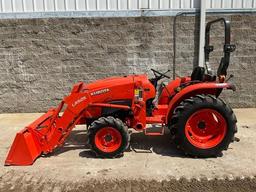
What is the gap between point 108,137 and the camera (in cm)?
481

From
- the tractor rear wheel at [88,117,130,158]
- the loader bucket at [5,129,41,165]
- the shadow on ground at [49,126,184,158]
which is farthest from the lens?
the shadow on ground at [49,126,184,158]

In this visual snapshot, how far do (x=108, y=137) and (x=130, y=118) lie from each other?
45 cm

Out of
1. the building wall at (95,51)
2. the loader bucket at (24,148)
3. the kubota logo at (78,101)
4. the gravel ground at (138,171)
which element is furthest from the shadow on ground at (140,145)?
the building wall at (95,51)

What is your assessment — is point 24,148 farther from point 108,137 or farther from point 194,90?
point 194,90

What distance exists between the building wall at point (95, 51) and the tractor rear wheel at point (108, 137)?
2905 mm

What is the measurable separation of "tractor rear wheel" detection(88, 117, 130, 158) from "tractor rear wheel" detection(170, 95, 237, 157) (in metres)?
0.69

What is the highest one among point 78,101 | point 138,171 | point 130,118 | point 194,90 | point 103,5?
point 103,5

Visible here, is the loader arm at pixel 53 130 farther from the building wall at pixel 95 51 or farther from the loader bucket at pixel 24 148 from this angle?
the building wall at pixel 95 51

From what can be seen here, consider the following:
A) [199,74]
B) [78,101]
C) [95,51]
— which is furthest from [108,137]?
[95,51]

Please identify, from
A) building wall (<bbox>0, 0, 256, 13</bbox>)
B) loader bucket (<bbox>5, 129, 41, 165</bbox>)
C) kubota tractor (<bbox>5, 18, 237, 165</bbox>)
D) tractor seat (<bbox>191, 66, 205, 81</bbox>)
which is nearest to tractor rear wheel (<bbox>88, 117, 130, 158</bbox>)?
kubota tractor (<bbox>5, 18, 237, 165</bbox>)

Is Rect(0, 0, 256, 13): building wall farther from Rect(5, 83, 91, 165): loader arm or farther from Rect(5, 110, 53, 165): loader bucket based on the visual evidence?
Rect(5, 110, 53, 165): loader bucket

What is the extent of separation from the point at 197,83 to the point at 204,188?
1.63m

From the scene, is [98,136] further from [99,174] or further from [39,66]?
[39,66]

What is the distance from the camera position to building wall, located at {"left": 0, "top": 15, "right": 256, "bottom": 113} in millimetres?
7324
